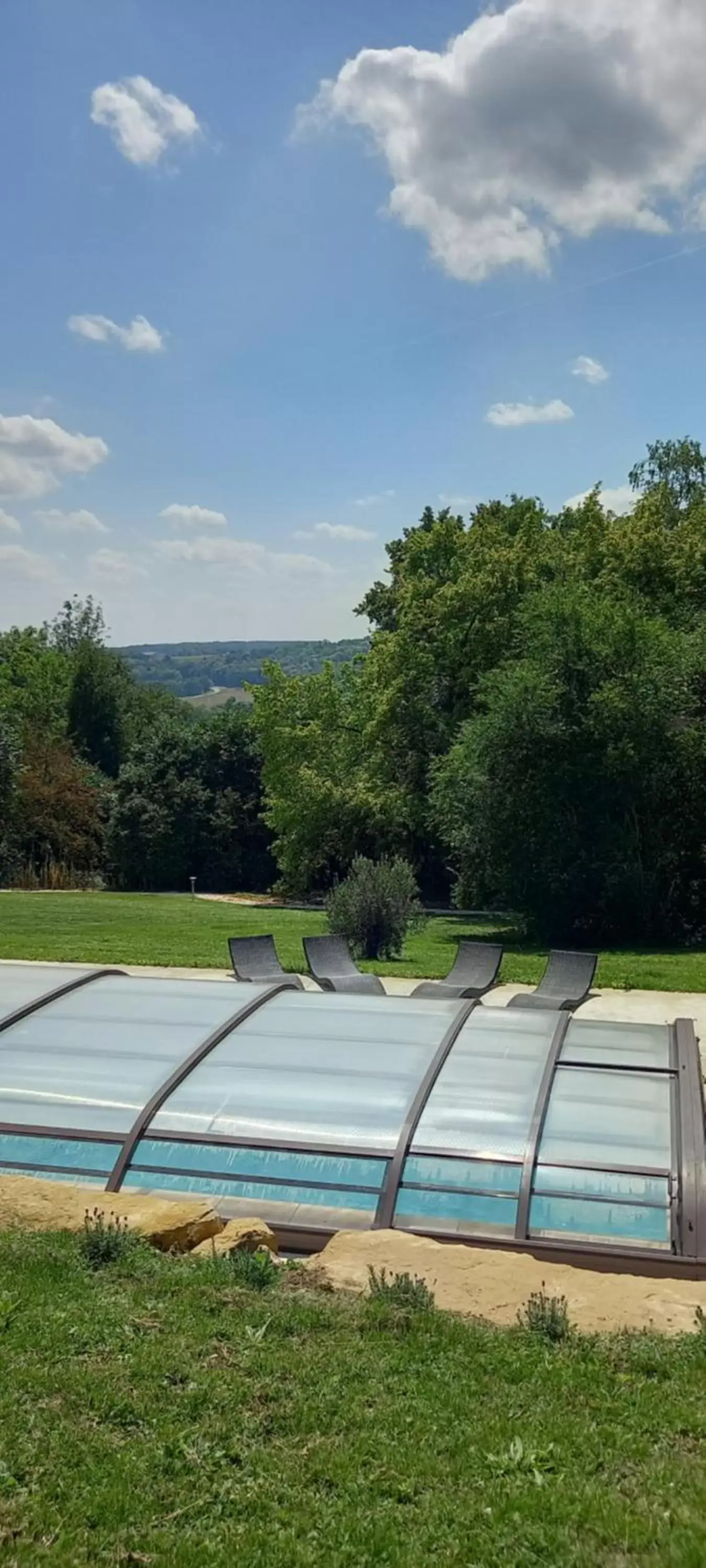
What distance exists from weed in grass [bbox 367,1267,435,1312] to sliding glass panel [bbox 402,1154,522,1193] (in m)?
1.25

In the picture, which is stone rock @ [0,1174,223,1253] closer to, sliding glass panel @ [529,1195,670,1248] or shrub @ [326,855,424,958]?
sliding glass panel @ [529,1195,670,1248]

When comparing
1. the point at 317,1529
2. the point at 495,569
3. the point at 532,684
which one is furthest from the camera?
the point at 495,569

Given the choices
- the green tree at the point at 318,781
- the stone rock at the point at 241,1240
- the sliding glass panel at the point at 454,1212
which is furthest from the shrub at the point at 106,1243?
the green tree at the point at 318,781

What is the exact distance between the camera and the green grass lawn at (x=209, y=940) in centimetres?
1582

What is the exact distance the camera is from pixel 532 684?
2019 cm

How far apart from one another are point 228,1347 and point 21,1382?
31.0 inches

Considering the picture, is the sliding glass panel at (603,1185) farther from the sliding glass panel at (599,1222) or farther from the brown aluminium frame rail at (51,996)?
the brown aluminium frame rail at (51,996)

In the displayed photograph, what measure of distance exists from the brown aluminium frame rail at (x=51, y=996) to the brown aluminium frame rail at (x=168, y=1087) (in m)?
1.60

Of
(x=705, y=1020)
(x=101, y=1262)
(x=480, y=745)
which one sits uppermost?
(x=480, y=745)

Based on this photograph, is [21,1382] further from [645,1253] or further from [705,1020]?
[705,1020]

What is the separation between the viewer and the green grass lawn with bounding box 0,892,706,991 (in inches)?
623

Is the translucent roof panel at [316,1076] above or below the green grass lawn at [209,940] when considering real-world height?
above

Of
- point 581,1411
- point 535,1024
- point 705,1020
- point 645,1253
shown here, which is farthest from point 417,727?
point 581,1411

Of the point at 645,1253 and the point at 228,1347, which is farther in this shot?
the point at 645,1253
